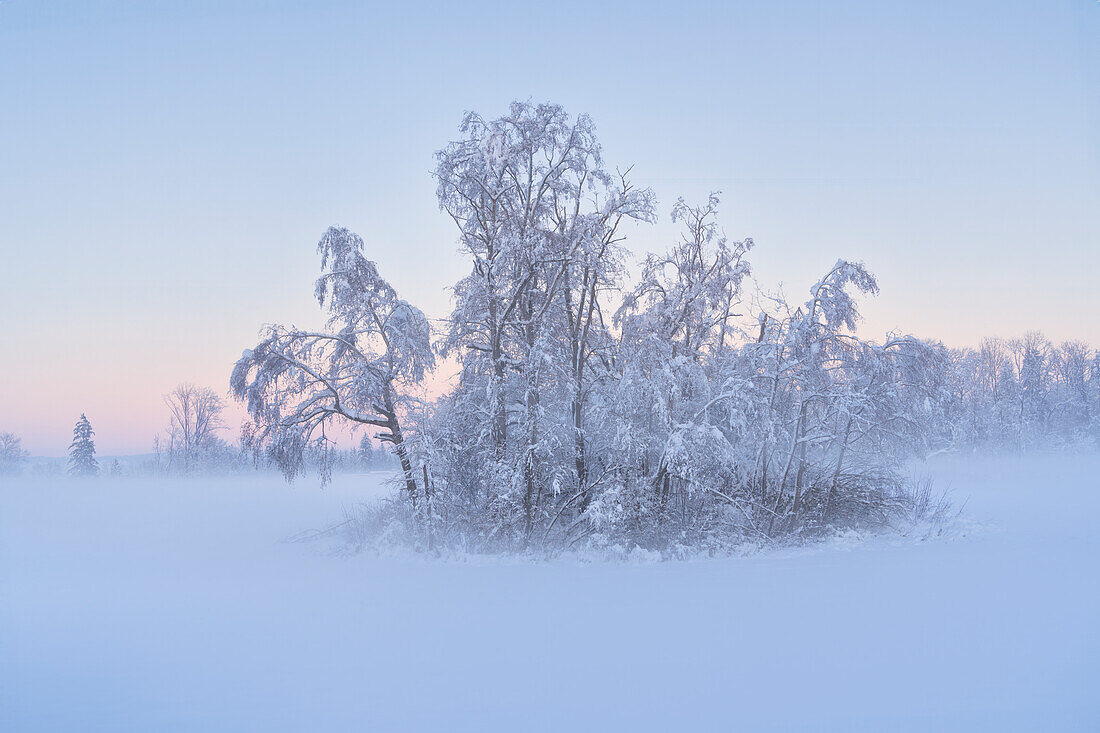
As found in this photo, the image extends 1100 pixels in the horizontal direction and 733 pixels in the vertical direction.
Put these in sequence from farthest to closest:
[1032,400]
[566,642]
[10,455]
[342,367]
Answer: [10,455], [1032,400], [342,367], [566,642]

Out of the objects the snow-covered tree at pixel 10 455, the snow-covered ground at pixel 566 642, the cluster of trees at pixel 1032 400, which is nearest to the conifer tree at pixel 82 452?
the snow-covered tree at pixel 10 455

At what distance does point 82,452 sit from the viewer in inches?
2349

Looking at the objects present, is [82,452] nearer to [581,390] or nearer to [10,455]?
[10,455]

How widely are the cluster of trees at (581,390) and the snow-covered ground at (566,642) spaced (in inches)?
74.5

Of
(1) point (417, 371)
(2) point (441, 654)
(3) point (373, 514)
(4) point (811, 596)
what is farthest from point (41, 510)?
(4) point (811, 596)

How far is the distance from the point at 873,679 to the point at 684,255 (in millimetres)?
12993

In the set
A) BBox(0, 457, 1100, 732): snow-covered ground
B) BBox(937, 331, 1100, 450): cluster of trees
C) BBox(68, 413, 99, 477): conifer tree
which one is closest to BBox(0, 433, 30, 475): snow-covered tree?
BBox(68, 413, 99, 477): conifer tree

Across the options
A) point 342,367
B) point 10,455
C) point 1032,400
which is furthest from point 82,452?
A: point 1032,400

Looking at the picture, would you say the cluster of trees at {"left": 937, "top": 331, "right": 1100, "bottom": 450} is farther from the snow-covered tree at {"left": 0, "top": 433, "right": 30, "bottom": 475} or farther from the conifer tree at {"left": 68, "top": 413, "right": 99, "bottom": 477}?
the snow-covered tree at {"left": 0, "top": 433, "right": 30, "bottom": 475}

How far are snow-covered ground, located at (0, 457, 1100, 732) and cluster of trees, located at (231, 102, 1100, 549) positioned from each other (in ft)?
6.21

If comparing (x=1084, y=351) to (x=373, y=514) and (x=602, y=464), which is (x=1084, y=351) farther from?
(x=373, y=514)

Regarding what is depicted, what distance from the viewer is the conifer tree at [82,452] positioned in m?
59.0

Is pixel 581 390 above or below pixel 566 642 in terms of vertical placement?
above

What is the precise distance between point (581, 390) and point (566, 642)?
354 inches
